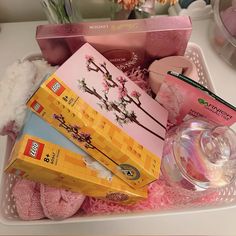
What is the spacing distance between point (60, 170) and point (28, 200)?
10 centimetres

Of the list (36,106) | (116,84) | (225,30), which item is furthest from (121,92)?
(225,30)

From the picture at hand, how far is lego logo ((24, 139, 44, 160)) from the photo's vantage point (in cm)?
35

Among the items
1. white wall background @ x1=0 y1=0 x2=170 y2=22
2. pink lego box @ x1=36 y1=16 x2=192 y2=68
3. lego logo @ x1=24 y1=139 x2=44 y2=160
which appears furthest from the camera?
white wall background @ x1=0 y1=0 x2=170 y2=22

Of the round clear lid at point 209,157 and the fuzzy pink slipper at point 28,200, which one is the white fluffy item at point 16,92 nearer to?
the fuzzy pink slipper at point 28,200

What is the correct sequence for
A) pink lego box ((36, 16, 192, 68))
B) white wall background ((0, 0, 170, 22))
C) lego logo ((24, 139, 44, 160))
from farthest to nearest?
white wall background ((0, 0, 170, 22)) → pink lego box ((36, 16, 192, 68)) → lego logo ((24, 139, 44, 160))

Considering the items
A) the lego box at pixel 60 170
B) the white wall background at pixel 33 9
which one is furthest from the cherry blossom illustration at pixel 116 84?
the white wall background at pixel 33 9

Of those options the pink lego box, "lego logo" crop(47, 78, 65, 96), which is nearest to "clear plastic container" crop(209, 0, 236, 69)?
the pink lego box

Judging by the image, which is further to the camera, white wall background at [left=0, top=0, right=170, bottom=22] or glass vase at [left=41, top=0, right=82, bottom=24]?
white wall background at [left=0, top=0, right=170, bottom=22]

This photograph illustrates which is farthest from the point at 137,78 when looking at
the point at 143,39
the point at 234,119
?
the point at 234,119

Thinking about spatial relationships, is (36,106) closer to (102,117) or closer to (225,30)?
(102,117)

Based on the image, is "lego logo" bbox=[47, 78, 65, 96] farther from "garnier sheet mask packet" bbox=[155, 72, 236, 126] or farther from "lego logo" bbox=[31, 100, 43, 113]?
"garnier sheet mask packet" bbox=[155, 72, 236, 126]

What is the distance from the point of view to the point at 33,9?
2.09 feet

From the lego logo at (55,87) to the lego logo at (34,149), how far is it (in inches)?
2.5

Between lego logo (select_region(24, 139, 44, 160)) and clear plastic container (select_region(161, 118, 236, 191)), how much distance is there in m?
0.18
